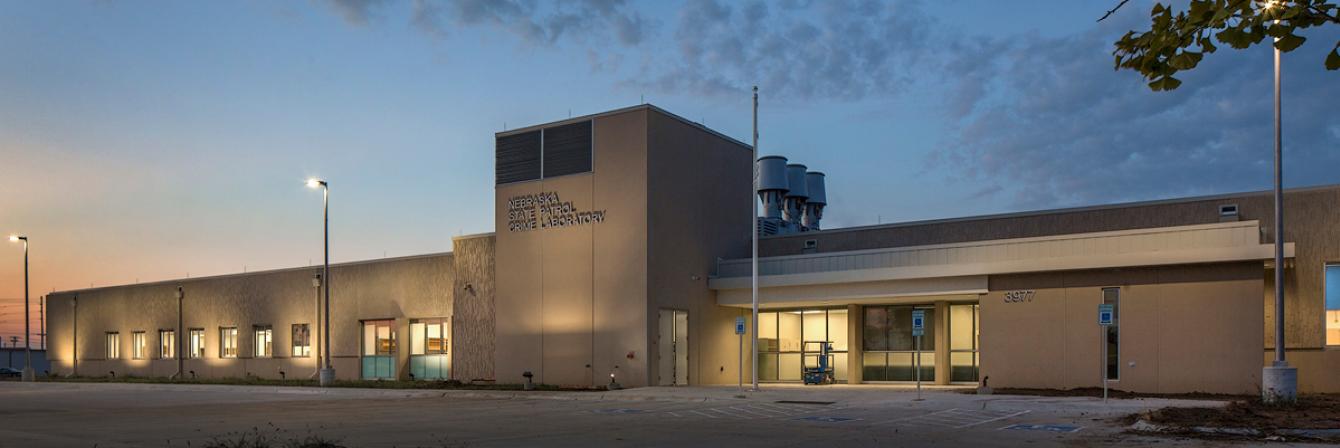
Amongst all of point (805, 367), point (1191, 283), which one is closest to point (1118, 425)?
point (1191, 283)

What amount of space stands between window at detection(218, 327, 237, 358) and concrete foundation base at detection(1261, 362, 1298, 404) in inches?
1792

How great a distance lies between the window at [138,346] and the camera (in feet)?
195

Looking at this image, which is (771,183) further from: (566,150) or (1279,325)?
(1279,325)

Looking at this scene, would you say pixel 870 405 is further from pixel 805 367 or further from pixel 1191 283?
pixel 805 367

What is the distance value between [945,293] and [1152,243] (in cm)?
629

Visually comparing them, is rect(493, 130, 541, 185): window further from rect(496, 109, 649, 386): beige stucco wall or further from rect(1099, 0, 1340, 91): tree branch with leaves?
rect(1099, 0, 1340, 91): tree branch with leaves

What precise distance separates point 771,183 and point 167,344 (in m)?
33.0

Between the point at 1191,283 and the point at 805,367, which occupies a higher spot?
the point at 1191,283

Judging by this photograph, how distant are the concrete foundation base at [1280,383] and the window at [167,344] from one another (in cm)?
5114

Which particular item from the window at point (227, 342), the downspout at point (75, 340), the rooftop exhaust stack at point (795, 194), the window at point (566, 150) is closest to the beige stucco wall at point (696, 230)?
the window at point (566, 150)

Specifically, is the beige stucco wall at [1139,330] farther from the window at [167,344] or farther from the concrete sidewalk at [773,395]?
the window at [167,344]

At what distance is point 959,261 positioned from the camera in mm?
32938

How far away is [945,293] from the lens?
33.4m

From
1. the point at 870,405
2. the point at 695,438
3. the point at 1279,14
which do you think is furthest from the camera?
the point at 870,405
